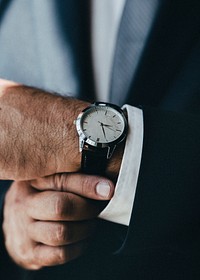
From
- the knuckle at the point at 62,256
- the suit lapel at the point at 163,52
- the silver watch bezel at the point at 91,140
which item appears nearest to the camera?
the silver watch bezel at the point at 91,140

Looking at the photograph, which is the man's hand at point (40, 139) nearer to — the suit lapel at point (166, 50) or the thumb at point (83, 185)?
the thumb at point (83, 185)

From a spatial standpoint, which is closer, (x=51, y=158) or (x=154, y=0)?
(x=51, y=158)

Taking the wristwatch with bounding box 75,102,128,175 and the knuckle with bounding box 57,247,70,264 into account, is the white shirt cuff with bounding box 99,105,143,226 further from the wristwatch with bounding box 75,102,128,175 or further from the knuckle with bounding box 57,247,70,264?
the knuckle with bounding box 57,247,70,264

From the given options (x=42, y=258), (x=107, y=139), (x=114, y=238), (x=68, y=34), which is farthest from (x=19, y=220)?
(x=68, y=34)

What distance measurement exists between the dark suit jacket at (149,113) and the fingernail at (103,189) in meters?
0.06

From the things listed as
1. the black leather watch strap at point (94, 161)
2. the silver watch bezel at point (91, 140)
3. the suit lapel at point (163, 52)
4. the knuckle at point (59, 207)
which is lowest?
the knuckle at point (59, 207)

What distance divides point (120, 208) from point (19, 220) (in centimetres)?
25

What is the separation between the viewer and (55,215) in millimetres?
768

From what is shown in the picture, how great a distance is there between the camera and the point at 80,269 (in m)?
0.93

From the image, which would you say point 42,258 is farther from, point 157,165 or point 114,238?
point 157,165

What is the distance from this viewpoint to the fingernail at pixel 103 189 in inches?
29.3

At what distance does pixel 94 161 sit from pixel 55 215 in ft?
0.42

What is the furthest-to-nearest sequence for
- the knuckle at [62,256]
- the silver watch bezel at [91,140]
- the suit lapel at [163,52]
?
the suit lapel at [163,52] → the knuckle at [62,256] → the silver watch bezel at [91,140]

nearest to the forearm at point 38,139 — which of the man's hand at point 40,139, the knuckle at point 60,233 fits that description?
the man's hand at point 40,139
